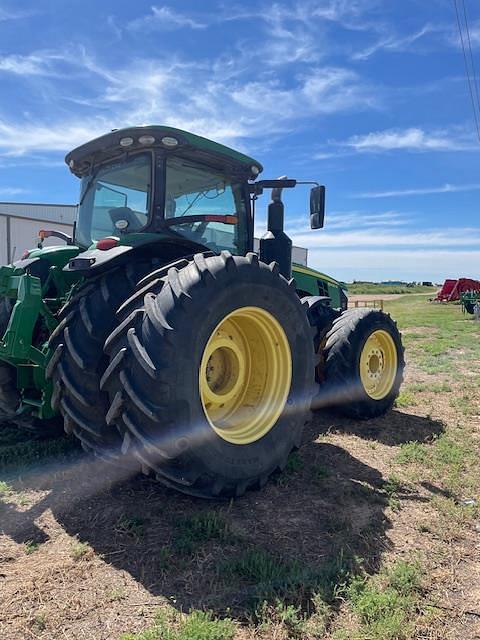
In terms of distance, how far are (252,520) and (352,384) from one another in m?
2.46

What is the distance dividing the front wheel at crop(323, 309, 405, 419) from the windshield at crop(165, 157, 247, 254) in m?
1.42

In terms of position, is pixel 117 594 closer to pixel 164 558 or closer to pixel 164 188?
pixel 164 558

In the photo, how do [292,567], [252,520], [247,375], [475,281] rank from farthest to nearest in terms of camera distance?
[475,281] < [247,375] < [252,520] < [292,567]

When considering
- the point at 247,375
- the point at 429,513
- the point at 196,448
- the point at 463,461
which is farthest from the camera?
the point at 463,461

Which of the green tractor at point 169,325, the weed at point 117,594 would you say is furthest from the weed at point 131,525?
the weed at point 117,594

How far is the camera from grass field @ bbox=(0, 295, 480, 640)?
220cm

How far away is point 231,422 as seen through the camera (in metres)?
3.48

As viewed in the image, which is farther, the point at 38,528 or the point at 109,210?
the point at 109,210

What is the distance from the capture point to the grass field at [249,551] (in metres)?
2.20

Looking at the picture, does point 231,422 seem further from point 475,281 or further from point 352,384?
point 475,281

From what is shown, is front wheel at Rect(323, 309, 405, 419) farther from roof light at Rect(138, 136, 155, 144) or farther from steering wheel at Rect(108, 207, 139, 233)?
roof light at Rect(138, 136, 155, 144)

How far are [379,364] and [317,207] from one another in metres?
1.99

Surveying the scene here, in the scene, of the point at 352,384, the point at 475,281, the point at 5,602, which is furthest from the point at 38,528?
the point at 475,281

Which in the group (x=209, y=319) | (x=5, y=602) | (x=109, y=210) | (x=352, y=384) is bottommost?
(x=5, y=602)
